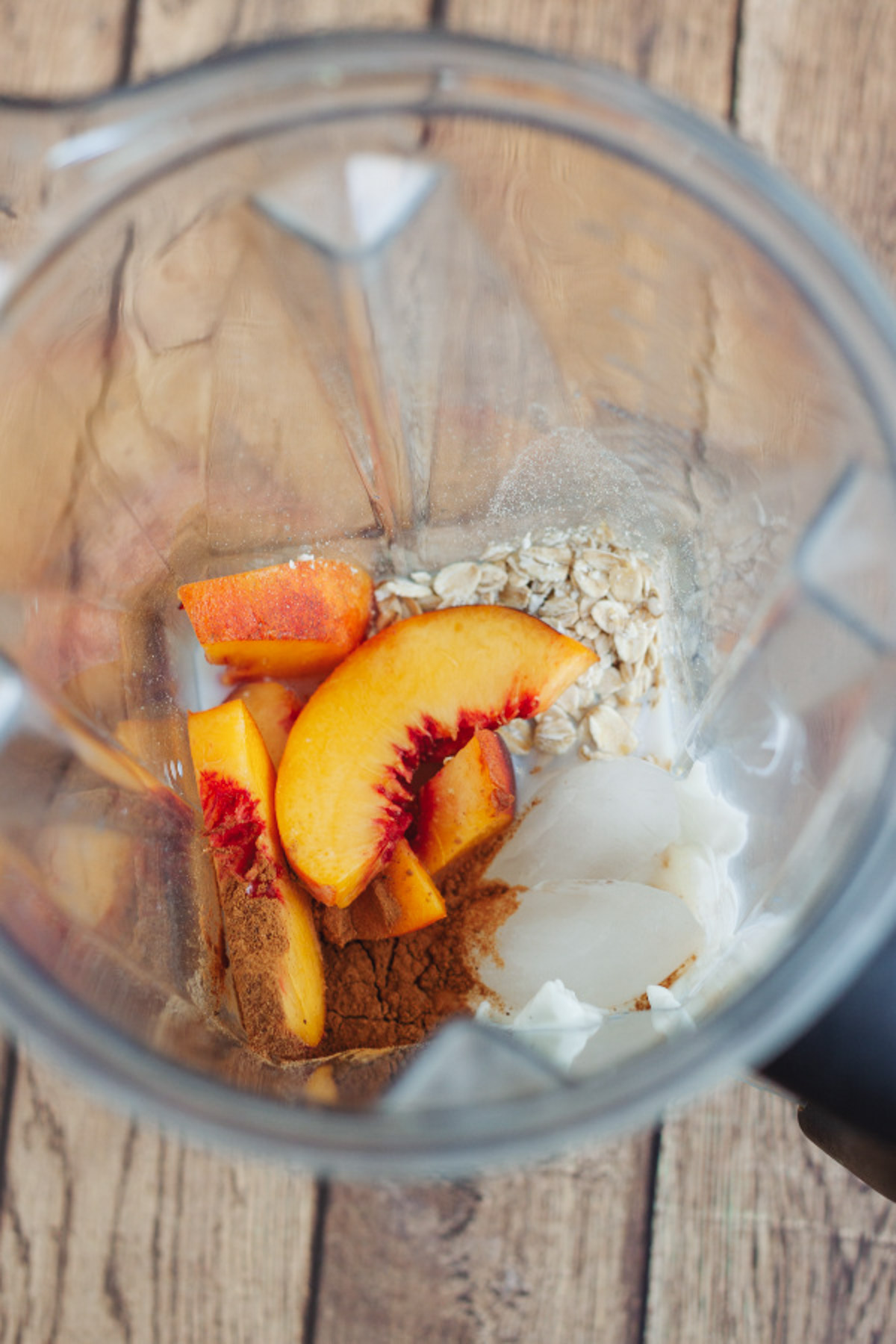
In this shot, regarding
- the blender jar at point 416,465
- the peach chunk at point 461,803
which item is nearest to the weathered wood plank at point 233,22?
the blender jar at point 416,465

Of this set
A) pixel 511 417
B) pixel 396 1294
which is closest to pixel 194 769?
pixel 511 417

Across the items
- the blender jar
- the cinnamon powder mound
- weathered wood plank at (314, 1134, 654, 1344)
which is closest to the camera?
the blender jar

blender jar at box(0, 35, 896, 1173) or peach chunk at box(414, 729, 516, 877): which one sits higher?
blender jar at box(0, 35, 896, 1173)

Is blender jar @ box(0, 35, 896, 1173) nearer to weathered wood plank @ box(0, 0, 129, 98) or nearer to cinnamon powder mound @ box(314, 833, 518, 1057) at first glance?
cinnamon powder mound @ box(314, 833, 518, 1057)

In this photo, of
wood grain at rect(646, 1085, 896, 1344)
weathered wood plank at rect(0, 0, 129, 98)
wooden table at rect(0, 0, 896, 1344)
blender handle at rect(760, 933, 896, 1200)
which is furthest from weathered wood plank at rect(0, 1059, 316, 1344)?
weathered wood plank at rect(0, 0, 129, 98)

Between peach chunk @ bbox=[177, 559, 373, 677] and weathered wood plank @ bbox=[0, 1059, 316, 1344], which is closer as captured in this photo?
peach chunk @ bbox=[177, 559, 373, 677]

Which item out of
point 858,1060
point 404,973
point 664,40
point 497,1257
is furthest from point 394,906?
point 664,40

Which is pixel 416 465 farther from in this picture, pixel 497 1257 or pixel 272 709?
pixel 497 1257
